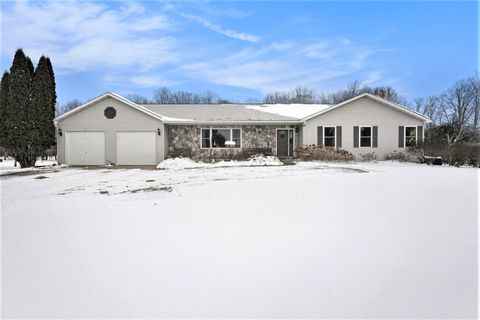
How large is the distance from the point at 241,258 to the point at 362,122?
17.5m

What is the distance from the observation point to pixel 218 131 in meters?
19.5

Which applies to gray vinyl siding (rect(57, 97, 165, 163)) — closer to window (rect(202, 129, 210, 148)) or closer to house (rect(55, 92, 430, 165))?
house (rect(55, 92, 430, 165))

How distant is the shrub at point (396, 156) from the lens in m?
18.5

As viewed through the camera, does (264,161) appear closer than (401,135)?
Yes

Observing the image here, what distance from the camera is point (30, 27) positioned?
11.6 m

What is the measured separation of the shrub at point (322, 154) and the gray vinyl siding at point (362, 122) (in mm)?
1013

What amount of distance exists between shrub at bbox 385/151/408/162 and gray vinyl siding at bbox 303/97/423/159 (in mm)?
203

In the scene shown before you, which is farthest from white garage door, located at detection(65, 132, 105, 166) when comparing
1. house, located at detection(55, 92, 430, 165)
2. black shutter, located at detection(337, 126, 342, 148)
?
black shutter, located at detection(337, 126, 342, 148)

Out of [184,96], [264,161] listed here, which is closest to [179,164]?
[264,161]

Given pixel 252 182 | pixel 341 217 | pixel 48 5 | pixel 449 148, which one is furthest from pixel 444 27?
pixel 48 5

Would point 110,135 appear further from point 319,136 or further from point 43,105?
point 319,136

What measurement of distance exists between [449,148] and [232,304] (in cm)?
1767

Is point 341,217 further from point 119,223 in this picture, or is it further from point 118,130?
point 118,130

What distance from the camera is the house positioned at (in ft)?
58.4
